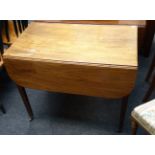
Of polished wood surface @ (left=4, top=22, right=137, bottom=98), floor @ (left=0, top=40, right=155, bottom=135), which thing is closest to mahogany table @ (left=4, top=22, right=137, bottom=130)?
polished wood surface @ (left=4, top=22, right=137, bottom=98)

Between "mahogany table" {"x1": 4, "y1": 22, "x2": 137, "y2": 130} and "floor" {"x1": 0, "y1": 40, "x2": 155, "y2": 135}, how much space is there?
37 cm

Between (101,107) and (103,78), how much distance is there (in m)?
0.61

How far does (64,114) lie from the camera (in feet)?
5.33

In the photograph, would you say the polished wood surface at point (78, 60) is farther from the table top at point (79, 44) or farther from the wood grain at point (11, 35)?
the wood grain at point (11, 35)

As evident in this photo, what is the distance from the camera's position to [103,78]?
1091 millimetres

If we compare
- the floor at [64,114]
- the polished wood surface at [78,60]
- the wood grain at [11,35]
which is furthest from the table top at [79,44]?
the floor at [64,114]

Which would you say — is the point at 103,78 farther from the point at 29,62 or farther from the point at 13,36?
the point at 13,36

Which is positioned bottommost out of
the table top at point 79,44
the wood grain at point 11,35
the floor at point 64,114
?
the floor at point 64,114

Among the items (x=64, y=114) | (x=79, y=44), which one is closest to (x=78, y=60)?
(x=79, y=44)

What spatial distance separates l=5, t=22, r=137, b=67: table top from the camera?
1.10 metres

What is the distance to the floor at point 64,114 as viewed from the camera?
4.97 ft
